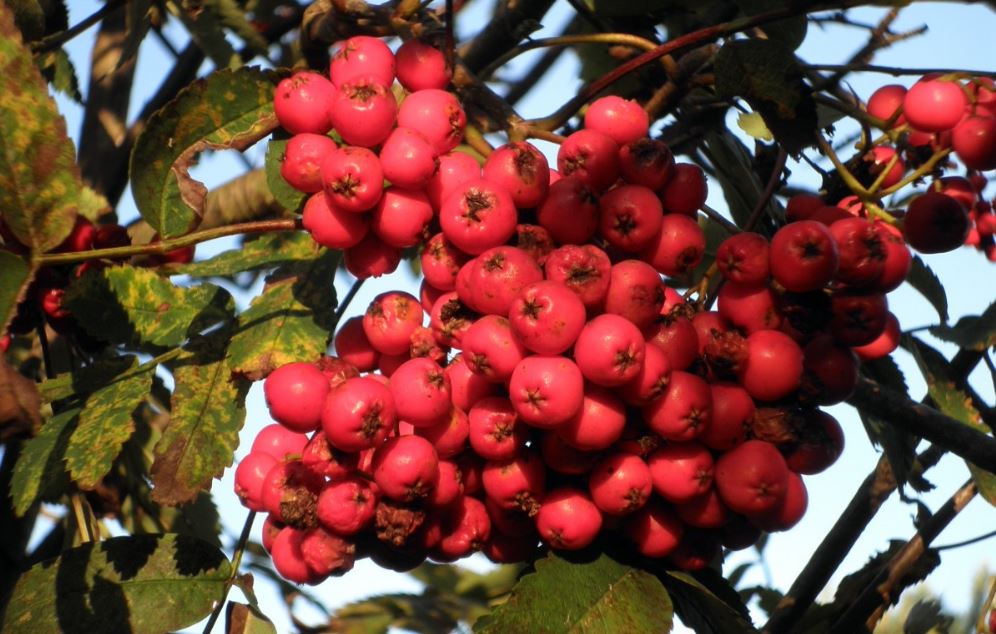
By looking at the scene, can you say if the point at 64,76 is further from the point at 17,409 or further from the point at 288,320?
the point at 17,409

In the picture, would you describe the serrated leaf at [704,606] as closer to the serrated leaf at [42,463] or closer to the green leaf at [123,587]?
the green leaf at [123,587]

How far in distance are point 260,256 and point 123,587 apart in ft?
2.00

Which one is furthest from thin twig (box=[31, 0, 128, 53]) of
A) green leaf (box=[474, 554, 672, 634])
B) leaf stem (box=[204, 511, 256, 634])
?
green leaf (box=[474, 554, 672, 634])

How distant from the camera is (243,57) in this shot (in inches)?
94.2

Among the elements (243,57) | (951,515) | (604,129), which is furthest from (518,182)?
(951,515)

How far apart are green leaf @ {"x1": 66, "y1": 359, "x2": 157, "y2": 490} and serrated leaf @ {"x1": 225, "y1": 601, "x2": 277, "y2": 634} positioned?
0.32 meters

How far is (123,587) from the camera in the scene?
1.79 metres

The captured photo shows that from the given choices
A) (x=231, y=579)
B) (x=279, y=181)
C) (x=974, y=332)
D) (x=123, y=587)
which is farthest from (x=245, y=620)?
(x=974, y=332)

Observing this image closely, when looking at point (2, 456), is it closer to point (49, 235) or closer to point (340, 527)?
point (49, 235)

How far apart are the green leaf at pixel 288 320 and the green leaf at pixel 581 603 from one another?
50 centimetres

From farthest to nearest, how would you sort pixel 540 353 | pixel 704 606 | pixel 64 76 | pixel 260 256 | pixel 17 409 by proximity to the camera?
pixel 64 76 < pixel 260 256 < pixel 704 606 < pixel 540 353 < pixel 17 409

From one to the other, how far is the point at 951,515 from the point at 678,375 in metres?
1.25

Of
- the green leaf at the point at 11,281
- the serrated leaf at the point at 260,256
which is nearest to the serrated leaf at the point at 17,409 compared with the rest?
the green leaf at the point at 11,281

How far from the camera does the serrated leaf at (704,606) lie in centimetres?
152
